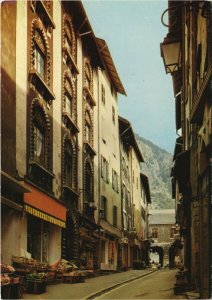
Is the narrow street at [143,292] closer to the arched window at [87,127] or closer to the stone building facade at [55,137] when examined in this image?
the stone building facade at [55,137]

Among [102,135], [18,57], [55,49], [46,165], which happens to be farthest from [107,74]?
[18,57]

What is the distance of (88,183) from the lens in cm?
2553

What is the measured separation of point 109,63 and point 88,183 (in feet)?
25.4

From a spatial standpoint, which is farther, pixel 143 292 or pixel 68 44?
pixel 68 44

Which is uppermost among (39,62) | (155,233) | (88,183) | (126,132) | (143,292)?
(126,132)

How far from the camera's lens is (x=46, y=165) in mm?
17922

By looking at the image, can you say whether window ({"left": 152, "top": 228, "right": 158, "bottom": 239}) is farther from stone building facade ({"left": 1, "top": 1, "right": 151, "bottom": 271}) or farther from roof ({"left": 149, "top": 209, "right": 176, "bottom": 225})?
stone building facade ({"left": 1, "top": 1, "right": 151, "bottom": 271})

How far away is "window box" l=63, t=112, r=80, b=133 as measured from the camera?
67.3 ft

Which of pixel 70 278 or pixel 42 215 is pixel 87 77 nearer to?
pixel 42 215

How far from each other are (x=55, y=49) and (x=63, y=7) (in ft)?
8.80

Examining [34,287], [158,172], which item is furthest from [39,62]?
[158,172]

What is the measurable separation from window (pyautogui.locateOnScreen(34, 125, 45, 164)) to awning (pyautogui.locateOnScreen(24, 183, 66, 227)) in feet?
4.39

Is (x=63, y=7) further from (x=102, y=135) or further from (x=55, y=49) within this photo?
(x=102, y=135)

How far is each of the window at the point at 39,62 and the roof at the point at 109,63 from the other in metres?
8.63
